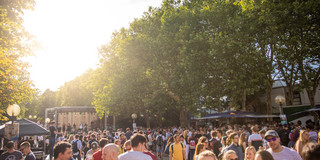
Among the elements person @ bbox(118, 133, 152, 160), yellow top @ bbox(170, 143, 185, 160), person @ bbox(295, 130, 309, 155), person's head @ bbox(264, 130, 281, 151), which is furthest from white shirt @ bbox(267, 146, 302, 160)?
yellow top @ bbox(170, 143, 185, 160)

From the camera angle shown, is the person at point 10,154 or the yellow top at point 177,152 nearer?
the person at point 10,154

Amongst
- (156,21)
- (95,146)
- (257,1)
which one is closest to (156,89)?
(156,21)

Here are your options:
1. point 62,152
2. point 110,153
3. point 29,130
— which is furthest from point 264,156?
point 29,130

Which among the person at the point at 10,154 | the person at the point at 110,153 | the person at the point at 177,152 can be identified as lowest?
the person at the point at 177,152

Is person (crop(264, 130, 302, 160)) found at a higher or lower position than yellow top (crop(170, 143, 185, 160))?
higher

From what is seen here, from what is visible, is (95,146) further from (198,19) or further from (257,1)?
(257,1)

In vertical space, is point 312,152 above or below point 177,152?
above

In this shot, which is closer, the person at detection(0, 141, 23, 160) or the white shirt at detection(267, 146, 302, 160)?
the white shirt at detection(267, 146, 302, 160)

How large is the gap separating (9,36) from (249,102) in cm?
3593

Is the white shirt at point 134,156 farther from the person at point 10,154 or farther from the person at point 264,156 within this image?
the person at point 10,154

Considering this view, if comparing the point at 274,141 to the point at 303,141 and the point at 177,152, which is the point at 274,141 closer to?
the point at 303,141

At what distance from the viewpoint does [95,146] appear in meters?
7.42

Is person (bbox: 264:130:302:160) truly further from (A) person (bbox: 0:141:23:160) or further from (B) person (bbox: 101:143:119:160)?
(A) person (bbox: 0:141:23:160)

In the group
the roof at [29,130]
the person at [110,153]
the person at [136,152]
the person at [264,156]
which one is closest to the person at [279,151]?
the person at [264,156]
